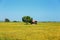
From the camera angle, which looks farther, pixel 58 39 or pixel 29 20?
pixel 29 20

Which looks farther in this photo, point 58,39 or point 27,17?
point 27,17

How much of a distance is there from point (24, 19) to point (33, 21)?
10.4 metres

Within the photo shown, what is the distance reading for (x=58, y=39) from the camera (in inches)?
929

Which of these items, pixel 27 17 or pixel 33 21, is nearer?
pixel 33 21

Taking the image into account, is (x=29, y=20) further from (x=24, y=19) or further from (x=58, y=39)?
(x=58, y=39)

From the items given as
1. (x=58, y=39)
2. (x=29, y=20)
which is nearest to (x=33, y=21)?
(x=29, y=20)

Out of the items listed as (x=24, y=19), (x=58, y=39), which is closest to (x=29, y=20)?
(x=24, y=19)

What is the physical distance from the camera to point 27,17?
14062 cm

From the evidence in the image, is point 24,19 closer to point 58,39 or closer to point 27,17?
point 27,17

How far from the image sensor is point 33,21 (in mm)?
131125

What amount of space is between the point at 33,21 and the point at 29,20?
5.72 meters

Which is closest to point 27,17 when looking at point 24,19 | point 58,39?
point 24,19

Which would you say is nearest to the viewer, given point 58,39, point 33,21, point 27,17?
point 58,39

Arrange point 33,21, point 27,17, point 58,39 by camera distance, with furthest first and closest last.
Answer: point 27,17 → point 33,21 → point 58,39
